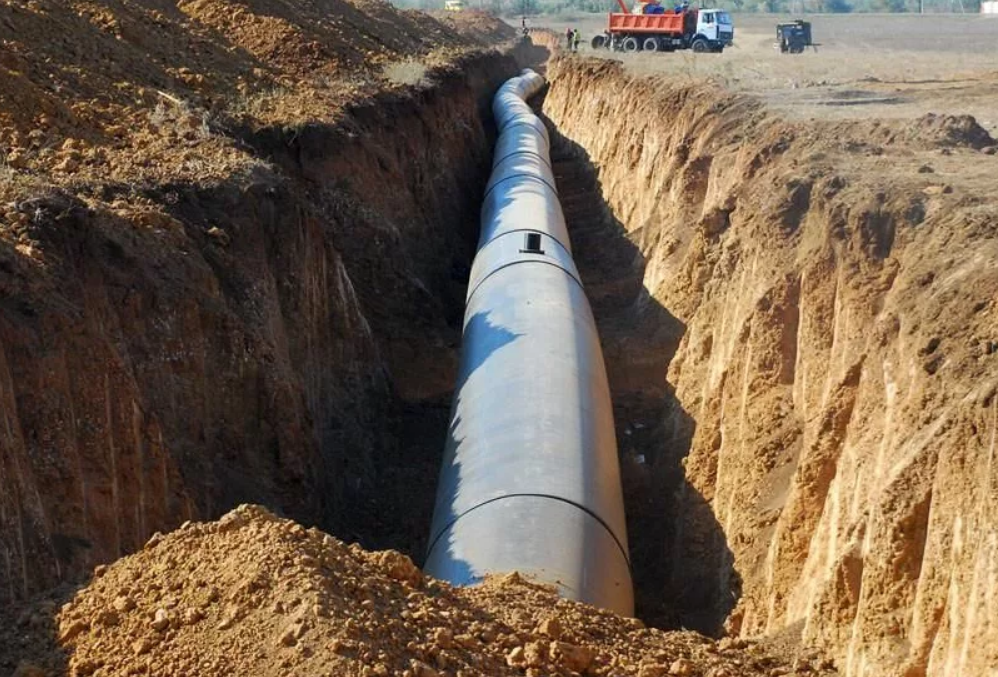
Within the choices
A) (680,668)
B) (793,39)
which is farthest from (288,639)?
(793,39)

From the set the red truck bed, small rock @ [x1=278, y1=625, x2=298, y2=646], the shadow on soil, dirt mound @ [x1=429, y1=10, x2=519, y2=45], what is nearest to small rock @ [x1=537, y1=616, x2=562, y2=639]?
small rock @ [x1=278, y1=625, x2=298, y2=646]

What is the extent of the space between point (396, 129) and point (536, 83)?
1948 cm

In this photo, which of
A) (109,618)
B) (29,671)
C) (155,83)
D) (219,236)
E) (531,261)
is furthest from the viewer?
(155,83)

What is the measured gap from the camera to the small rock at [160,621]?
618cm

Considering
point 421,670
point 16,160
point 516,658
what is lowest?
point 421,670

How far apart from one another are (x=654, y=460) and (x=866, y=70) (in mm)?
22617

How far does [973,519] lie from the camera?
688 centimetres

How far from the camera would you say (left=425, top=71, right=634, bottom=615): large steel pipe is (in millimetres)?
9289

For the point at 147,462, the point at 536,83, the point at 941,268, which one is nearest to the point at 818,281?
the point at 941,268

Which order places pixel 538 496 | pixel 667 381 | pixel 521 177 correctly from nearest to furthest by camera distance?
pixel 538 496
pixel 667 381
pixel 521 177

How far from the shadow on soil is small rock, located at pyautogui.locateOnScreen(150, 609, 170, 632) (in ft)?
18.1

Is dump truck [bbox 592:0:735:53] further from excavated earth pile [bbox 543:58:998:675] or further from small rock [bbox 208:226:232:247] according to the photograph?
small rock [bbox 208:226:232:247]

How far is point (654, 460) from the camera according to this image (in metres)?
13.8

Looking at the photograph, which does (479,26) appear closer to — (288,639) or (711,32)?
(711,32)
